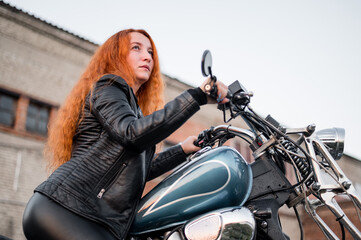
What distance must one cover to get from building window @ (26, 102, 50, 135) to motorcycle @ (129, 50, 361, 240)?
10.1 metres

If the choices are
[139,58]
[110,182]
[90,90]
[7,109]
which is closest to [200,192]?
[110,182]

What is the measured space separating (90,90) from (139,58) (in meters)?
0.47

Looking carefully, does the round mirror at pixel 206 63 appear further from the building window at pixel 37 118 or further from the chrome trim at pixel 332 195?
the building window at pixel 37 118

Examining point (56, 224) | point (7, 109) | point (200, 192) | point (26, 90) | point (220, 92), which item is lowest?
point (7, 109)

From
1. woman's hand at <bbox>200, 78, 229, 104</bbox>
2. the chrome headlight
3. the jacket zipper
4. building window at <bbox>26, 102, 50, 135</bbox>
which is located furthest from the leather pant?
building window at <bbox>26, 102, 50, 135</bbox>

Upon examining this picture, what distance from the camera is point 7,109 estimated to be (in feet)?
35.5

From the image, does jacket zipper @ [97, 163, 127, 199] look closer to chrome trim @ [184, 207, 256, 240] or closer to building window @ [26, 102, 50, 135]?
chrome trim @ [184, 207, 256, 240]

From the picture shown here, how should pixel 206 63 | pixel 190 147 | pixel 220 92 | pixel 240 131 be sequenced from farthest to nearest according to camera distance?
pixel 190 147 → pixel 240 131 → pixel 220 92 → pixel 206 63

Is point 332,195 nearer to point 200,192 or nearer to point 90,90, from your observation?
point 200,192

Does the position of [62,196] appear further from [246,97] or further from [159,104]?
[159,104]

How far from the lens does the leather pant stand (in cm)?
170

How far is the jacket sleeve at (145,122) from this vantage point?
5.98 ft

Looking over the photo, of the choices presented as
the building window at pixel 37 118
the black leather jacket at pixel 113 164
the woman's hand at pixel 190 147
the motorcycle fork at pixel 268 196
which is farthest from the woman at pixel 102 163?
the building window at pixel 37 118

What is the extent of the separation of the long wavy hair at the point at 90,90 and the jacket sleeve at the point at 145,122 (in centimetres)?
28
